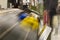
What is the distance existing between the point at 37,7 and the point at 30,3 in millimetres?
143

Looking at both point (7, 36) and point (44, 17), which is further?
point (44, 17)

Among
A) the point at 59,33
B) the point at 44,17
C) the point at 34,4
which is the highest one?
the point at 34,4

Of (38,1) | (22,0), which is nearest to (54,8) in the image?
(38,1)

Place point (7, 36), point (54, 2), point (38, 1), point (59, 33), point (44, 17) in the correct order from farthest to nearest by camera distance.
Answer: point (59, 33) < point (38, 1) < point (54, 2) < point (44, 17) < point (7, 36)

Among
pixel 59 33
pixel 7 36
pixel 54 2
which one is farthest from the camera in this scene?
pixel 59 33

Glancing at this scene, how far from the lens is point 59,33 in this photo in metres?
2.57

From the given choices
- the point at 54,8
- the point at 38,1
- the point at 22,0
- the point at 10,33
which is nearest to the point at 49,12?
the point at 54,8

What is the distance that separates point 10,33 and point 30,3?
1.47m

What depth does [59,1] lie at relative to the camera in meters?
2.03

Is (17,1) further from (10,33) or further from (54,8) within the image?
(10,33)

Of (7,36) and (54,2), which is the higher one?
(54,2)

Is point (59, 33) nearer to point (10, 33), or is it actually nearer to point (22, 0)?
point (22, 0)

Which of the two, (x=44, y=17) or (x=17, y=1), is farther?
(x=17, y=1)

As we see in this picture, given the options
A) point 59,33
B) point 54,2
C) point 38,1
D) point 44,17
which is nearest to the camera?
point 44,17
